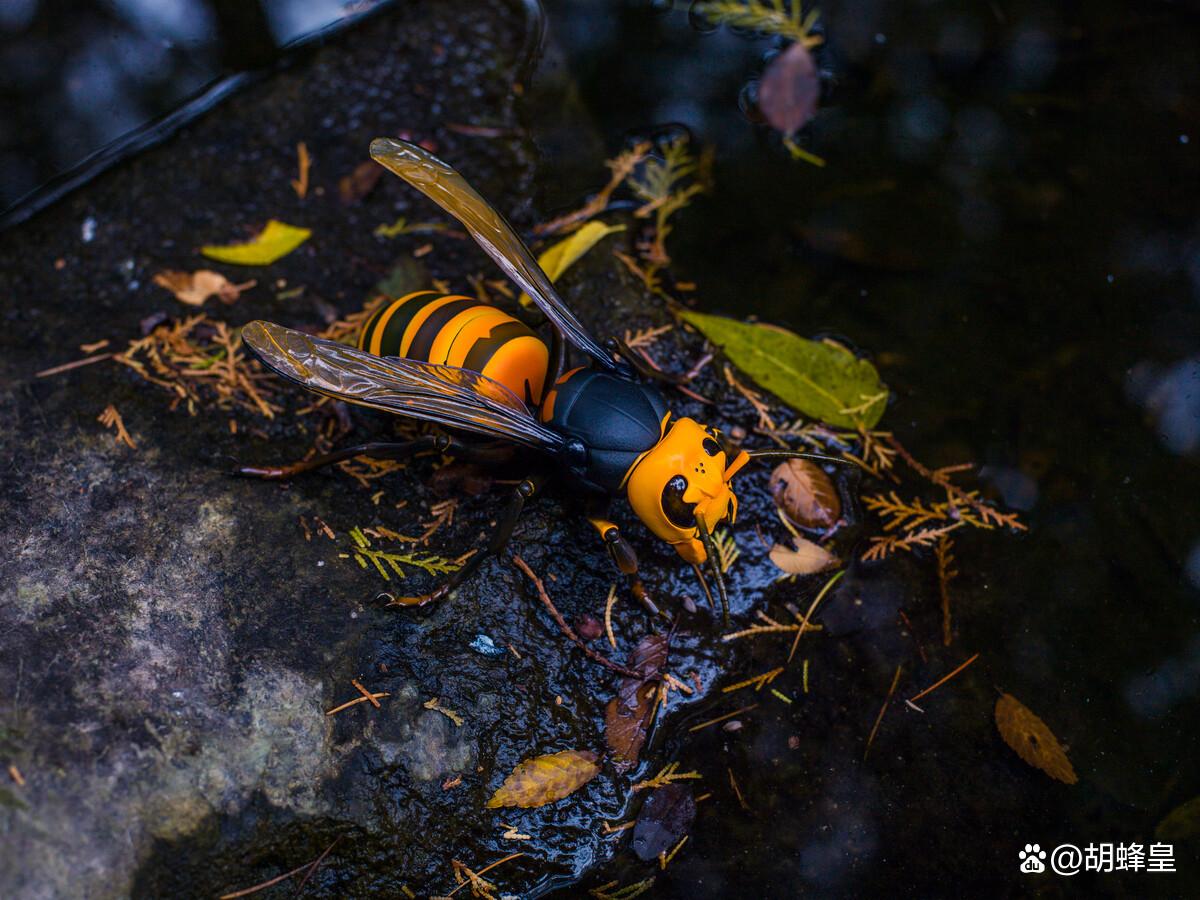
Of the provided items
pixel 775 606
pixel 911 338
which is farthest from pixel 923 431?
pixel 775 606

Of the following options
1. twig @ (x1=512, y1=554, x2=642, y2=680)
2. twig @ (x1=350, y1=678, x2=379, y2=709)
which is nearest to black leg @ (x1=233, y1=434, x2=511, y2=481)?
twig @ (x1=512, y1=554, x2=642, y2=680)

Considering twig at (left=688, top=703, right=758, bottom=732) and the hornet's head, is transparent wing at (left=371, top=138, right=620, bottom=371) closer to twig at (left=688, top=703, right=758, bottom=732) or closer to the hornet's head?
the hornet's head

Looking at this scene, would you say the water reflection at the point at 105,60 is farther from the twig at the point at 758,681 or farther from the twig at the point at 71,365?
the twig at the point at 758,681

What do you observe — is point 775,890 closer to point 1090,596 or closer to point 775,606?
point 775,606

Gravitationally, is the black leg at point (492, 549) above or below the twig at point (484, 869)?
above

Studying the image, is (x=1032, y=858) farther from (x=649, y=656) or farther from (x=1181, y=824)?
(x=649, y=656)

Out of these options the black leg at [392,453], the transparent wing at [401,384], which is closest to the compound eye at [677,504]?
the transparent wing at [401,384]
